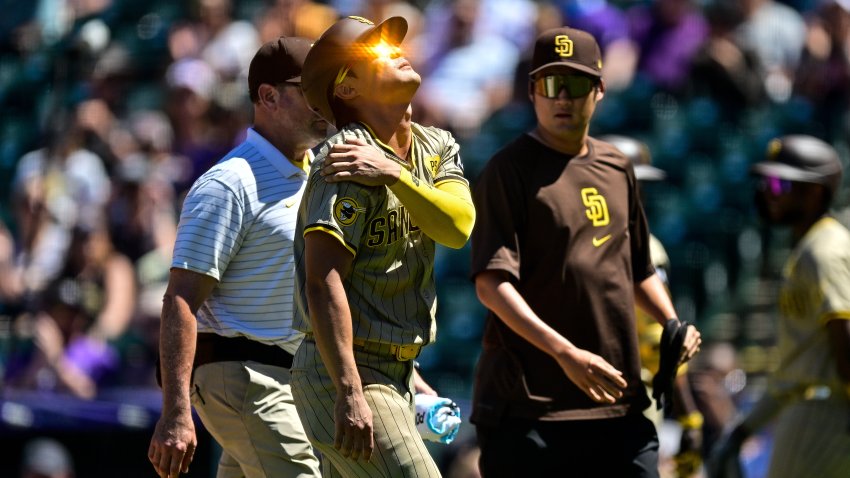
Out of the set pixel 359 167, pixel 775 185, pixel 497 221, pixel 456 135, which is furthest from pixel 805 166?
pixel 456 135

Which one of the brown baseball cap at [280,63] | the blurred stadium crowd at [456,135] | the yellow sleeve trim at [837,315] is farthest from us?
the blurred stadium crowd at [456,135]

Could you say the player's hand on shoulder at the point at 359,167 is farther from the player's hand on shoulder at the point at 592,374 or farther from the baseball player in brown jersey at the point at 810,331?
the baseball player in brown jersey at the point at 810,331

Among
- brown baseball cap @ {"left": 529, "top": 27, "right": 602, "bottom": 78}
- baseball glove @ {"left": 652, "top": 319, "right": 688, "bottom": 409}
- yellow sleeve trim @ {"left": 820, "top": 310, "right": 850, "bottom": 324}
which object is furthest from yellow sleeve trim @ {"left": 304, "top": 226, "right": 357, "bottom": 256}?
yellow sleeve trim @ {"left": 820, "top": 310, "right": 850, "bottom": 324}

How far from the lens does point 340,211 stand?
13.0 ft

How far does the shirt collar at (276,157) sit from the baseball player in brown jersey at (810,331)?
2302 mm

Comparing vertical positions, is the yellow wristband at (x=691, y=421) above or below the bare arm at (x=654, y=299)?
below

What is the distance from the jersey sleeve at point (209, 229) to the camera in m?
4.74

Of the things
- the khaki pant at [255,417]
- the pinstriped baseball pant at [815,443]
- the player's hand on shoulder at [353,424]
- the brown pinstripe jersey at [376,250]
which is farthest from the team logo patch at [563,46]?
the pinstriped baseball pant at [815,443]

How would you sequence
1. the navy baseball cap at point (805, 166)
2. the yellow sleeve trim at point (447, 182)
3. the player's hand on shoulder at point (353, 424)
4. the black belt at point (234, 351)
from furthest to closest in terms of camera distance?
the navy baseball cap at point (805, 166), the black belt at point (234, 351), the yellow sleeve trim at point (447, 182), the player's hand on shoulder at point (353, 424)

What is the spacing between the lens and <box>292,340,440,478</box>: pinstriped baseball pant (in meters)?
3.97

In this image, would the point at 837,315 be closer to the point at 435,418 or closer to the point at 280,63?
the point at 435,418

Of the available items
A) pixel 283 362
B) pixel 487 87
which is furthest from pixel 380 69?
pixel 487 87

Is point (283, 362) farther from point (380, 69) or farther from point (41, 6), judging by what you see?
point (41, 6)

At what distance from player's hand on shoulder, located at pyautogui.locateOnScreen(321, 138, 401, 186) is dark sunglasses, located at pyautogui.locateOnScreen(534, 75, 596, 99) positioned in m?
1.41
